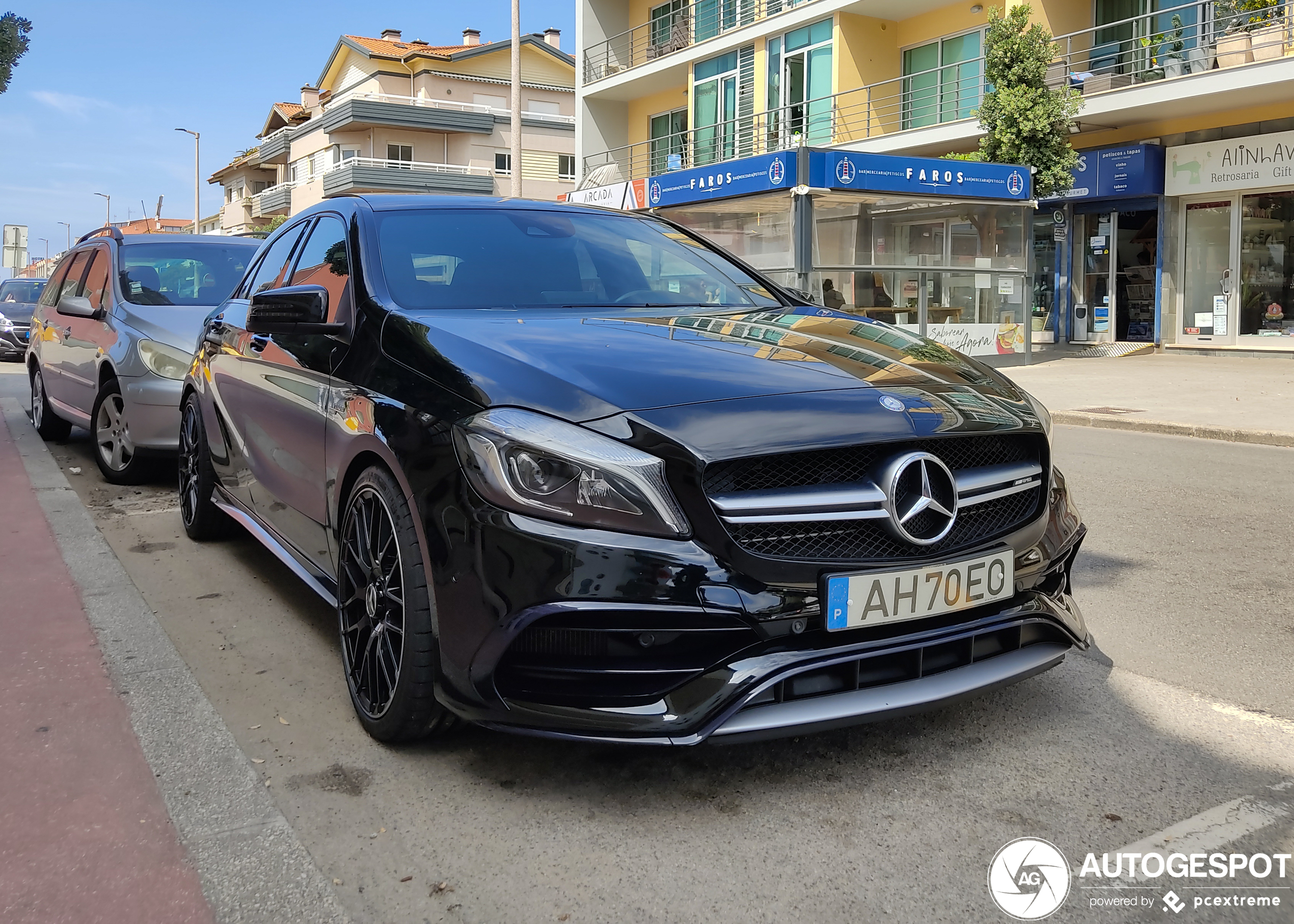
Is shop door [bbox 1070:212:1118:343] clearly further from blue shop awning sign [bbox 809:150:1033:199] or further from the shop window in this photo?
blue shop awning sign [bbox 809:150:1033:199]

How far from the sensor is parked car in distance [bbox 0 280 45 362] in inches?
882

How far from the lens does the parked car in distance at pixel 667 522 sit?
8.24 feet

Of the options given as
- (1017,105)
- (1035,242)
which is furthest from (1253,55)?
(1035,242)

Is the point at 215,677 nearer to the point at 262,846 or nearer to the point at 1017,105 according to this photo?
the point at 262,846

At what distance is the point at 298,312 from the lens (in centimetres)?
364

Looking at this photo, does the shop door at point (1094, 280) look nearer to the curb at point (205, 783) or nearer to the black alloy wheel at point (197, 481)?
the black alloy wheel at point (197, 481)

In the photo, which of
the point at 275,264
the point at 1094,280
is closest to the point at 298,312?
the point at 275,264

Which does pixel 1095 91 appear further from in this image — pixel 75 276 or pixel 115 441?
pixel 115 441

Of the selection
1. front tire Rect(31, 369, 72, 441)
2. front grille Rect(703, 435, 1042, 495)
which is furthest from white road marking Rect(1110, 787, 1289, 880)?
front tire Rect(31, 369, 72, 441)

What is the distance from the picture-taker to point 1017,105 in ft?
59.9

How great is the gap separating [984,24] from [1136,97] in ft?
17.0

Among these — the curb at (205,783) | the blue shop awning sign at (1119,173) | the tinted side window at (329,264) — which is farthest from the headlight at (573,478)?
the blue shop awning sign at (1119,173)

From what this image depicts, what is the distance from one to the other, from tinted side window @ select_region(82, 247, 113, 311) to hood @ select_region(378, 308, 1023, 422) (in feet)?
18.3

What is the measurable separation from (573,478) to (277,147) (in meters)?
62.1
